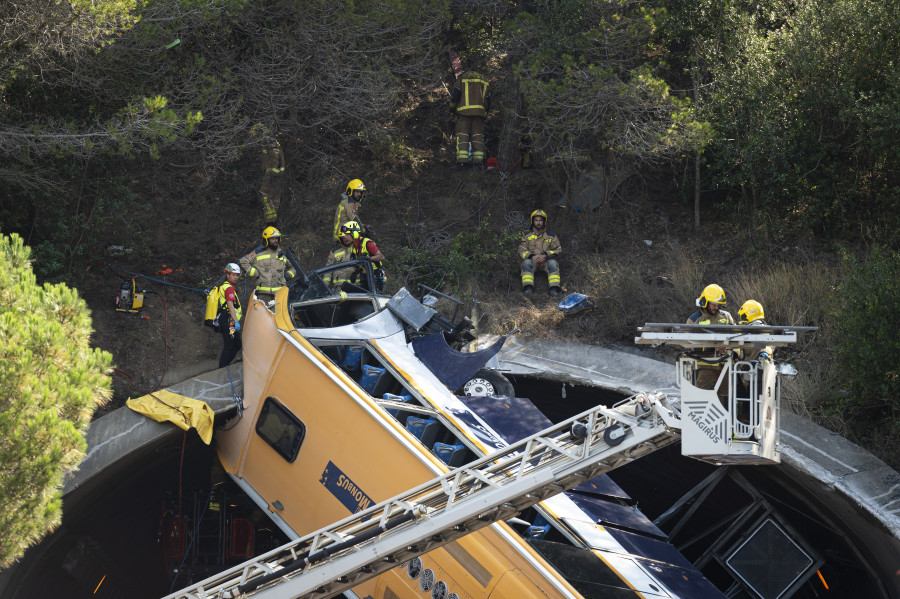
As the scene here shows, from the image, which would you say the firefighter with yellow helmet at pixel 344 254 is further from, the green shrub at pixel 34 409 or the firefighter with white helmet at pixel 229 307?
the green shrub at pixel 34 409

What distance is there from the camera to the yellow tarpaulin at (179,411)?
10.7 m

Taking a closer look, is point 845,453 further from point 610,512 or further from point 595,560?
point 595,560

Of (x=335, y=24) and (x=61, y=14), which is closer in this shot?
(x=61, y=14)

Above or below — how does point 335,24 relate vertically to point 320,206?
above

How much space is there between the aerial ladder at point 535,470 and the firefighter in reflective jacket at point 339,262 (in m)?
4.39

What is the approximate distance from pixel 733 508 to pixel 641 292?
3.52 m

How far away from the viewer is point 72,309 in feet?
26.6

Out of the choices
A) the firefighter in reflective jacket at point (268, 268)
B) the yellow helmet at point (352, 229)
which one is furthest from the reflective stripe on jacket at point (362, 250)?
the firefighter in reflective jacket at point (268, 268)

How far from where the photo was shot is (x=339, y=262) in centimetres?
1210

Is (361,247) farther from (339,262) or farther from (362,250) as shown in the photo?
(339,262)

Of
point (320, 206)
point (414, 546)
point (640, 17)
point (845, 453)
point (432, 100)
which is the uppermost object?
point (640, 17)

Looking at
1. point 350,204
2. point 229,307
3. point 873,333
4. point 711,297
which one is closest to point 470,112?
point 350,204

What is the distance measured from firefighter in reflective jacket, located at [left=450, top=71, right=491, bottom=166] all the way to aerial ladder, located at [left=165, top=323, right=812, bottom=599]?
31.5 feet

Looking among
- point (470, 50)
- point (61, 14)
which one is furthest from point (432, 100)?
point (61, 14)
